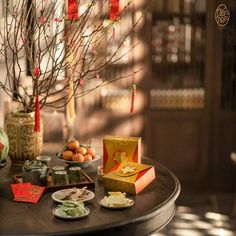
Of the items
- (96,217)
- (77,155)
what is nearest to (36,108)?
(77,155)

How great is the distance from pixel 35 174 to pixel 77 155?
36 cm

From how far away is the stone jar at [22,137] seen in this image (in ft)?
8.36

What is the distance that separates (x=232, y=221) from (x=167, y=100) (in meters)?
1.20

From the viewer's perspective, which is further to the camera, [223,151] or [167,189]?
[223,151]

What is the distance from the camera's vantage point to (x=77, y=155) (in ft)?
8.54

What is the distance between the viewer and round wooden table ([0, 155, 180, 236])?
1.86m

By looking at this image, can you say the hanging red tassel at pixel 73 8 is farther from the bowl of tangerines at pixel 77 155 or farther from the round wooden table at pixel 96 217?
the round wooden table at pixel 96 217

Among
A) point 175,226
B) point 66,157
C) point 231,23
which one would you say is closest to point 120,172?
point 66,157

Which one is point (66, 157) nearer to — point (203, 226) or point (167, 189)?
point (167, 189)

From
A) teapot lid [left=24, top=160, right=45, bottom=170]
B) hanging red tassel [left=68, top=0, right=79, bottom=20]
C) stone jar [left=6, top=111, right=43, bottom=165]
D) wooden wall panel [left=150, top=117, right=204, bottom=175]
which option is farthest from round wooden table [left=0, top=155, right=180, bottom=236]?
wooden wall panel [left=150, top=117, right=204, bottom=175]

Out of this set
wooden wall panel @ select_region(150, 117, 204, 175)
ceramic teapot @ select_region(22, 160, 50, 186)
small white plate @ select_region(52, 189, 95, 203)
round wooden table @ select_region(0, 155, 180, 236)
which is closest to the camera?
round wooden table @ select_region(0, 155, 180, 236)

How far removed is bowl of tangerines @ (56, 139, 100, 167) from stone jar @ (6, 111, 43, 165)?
0.14 metres

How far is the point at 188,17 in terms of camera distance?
4.65 metres

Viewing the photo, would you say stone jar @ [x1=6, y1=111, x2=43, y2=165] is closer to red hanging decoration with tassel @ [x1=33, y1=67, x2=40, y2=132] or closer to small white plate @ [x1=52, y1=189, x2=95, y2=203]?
red hanging decoration with tassel @ [x1=33, y1=67, x2=40, y2=132]
